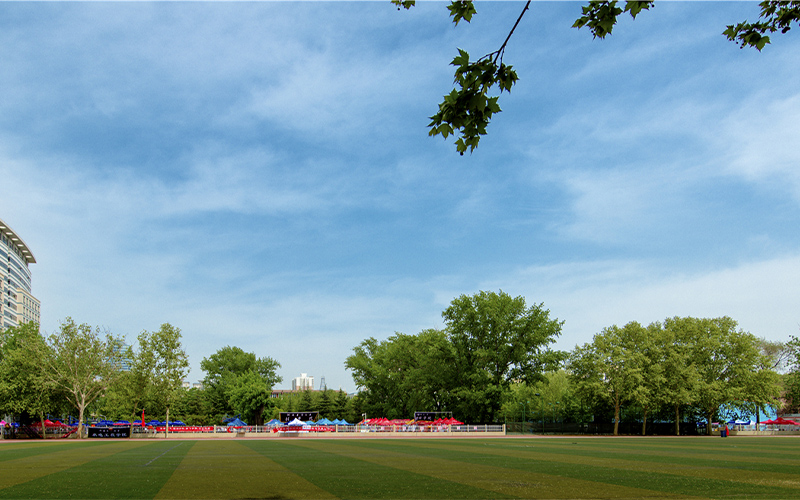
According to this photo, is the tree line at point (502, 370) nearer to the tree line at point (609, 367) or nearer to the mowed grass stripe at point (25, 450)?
the tree line at point (609, 367)

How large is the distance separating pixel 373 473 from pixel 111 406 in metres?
70.6

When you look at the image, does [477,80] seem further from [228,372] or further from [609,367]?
[228,372]

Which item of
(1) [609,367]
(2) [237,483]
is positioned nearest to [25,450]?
(2) [237,483]

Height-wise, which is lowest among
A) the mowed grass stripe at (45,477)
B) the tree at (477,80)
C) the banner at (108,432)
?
the banner at (108,432)

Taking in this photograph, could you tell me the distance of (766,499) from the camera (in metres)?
12.2

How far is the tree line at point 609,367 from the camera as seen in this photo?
75562 mm

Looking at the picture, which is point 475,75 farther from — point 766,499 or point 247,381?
point 247,381

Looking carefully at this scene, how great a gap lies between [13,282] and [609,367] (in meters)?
160

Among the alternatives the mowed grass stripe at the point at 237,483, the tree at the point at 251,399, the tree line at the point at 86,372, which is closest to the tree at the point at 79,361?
the tree line at the point at 86,372

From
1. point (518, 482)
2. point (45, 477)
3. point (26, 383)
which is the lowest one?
point (26, 383)

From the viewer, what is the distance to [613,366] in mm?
77000

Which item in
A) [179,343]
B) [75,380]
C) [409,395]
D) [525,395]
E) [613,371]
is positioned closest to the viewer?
[75,380]

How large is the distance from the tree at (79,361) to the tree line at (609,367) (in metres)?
41.6

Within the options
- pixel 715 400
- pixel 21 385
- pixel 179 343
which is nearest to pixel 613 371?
pixel 715 400
